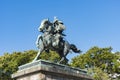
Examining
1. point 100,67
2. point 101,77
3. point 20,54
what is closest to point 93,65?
point 100,67

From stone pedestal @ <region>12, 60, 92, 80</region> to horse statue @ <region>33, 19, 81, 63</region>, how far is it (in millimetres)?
960

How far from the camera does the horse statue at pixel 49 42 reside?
18844 millimetres

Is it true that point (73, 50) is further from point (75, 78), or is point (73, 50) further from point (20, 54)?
point (20, 54)

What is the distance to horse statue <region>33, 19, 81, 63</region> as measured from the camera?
1884cm

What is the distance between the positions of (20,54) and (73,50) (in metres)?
24.7

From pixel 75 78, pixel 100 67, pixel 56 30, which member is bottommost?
pixel 75 78

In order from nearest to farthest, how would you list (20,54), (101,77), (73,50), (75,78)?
(75,78) < (73,50) < (101,77) < (20,54)

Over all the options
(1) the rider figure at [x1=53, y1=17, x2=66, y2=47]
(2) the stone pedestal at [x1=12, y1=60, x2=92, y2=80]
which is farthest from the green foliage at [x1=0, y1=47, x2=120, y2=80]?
(2) the stone pedestal at [x1=12, y1=60, x2=92, y2=80]

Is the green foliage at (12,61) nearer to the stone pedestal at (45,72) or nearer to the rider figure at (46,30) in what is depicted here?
the rider figure at (46,30)

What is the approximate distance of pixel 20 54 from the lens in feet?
146

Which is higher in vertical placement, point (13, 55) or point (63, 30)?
point (13, 55)

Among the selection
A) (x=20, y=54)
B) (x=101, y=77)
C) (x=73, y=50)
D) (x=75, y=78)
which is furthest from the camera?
(x=20, y=54)

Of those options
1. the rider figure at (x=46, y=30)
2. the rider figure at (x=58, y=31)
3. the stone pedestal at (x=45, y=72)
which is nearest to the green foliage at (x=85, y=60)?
the rider figure at (x=58, y=31)

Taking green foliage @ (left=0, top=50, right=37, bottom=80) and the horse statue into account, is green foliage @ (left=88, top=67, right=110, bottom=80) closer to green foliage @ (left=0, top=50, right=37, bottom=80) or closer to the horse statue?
green foliage @ (left=0, top=50, right=37, bottom=80)
